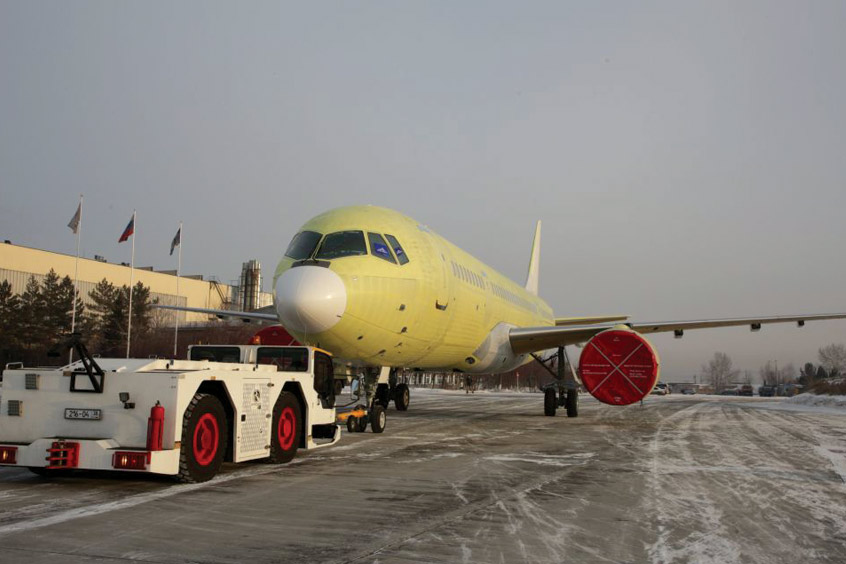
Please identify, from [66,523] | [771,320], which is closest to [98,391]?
[66,523]

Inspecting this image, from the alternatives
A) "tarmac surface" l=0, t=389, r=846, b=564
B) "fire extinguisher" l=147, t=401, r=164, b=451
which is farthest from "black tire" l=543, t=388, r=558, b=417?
"fire extinguisher" l=147, t=401, r=164, b=451

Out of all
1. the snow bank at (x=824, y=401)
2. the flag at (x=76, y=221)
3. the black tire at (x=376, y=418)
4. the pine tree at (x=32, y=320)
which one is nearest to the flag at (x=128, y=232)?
the flag at (x=76, y=221)

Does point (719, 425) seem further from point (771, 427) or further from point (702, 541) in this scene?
point (702, 541)

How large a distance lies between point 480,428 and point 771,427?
26.2 feet

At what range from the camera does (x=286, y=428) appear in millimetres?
9438

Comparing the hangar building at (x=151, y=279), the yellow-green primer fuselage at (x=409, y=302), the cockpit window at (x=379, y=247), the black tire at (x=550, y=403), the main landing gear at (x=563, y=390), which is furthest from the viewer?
the hangar building at (x=151, y=279)

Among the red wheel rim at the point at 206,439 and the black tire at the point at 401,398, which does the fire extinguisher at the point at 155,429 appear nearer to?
the red wheel rim at the point at 206,439

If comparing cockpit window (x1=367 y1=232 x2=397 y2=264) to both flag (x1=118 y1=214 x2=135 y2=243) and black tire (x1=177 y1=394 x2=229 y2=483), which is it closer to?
black tire (x1=177 y1=394 x2=229 y2=483)

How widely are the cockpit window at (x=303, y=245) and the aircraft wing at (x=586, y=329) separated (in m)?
8.38

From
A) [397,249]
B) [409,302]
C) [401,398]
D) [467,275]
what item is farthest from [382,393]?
[401,398]

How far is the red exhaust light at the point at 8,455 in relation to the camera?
24.0ft

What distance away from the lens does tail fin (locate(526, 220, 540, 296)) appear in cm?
3388

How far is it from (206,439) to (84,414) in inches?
50.9

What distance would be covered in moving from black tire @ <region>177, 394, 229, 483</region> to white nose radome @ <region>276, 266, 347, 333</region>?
9.38ft
